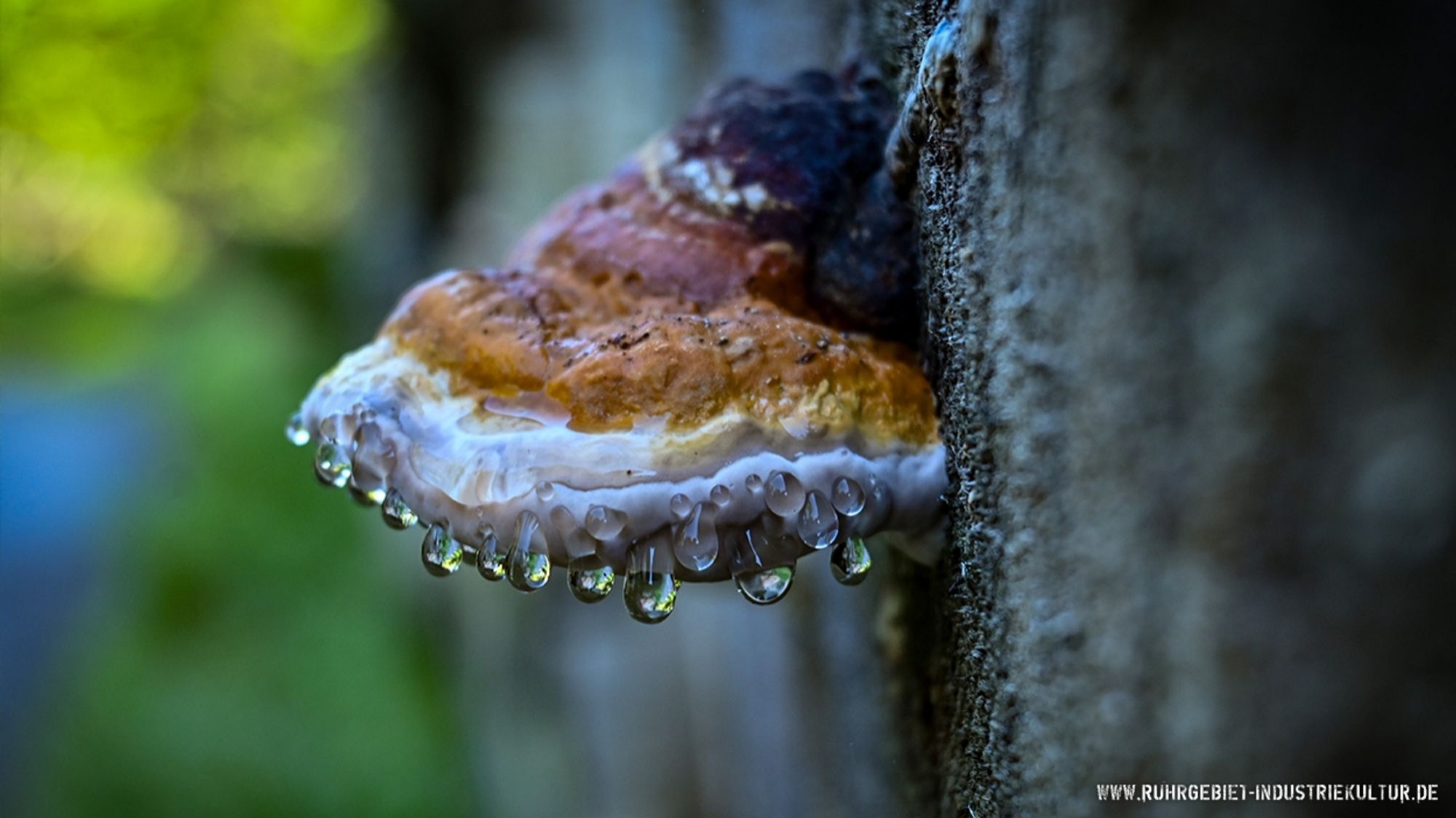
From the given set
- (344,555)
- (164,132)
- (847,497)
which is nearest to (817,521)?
(847,497)

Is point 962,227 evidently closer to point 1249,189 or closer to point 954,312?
point 954,312

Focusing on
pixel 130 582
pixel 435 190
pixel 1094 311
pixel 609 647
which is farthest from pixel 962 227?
pixel 130 582

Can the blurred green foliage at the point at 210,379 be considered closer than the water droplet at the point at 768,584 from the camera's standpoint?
No

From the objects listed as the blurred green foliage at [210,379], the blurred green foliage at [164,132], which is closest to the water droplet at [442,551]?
the blurred green foliage at [210,379]

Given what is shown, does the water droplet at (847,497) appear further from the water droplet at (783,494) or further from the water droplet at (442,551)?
the water droplet at (442,551)

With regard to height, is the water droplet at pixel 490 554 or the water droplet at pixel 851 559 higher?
the water droplet at pixel 490 554

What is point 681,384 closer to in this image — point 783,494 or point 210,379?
point 783,494

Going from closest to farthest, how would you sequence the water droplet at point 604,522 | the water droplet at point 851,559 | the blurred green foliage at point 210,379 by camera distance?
1. the water droplet at point 604,522
2. the water droplet at point 851,559
3. the blurred green foliage at point 210,379
